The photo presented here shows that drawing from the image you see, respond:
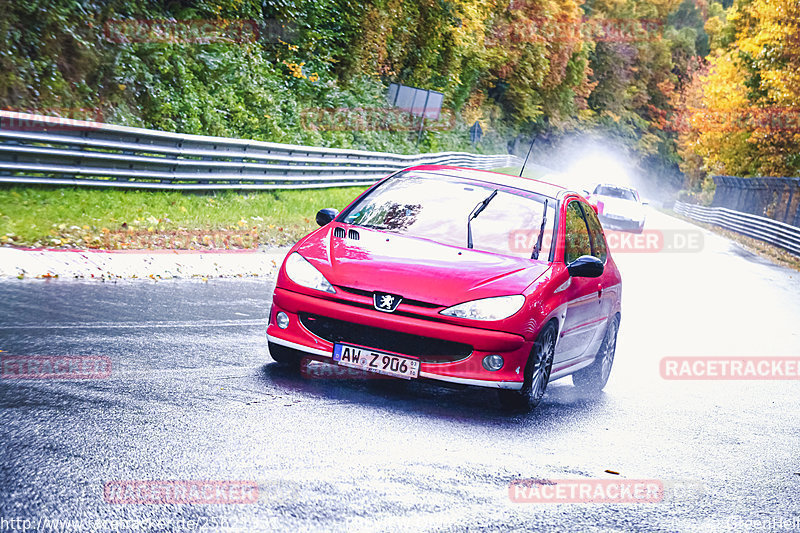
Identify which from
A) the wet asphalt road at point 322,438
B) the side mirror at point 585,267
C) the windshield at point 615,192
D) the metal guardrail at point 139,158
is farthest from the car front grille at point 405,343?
the windshield at point 615,192

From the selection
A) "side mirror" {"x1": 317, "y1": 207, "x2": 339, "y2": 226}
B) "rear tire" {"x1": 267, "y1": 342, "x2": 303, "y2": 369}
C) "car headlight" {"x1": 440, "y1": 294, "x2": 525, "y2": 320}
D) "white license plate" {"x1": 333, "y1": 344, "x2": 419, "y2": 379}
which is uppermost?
"side mirror" {"x1": 317, "y1": 207, "x2": 339, "y2": 226}

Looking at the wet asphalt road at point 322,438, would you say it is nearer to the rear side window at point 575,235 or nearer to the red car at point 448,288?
the red car at point 448,288

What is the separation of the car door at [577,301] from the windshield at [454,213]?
264 millimetres

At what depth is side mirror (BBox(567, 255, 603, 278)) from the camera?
6.87m

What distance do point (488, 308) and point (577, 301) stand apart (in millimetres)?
1271

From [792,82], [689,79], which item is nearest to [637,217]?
[792,82]

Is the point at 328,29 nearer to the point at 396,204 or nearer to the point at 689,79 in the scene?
the point at 396,204

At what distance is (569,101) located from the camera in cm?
7238

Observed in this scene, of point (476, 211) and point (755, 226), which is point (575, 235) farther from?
point (755, 226)

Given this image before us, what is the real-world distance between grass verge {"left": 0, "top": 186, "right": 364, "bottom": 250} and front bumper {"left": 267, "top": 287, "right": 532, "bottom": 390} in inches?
228

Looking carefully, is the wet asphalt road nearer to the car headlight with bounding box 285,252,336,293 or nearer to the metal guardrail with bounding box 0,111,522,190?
the car headlight with bounding box 285,252,336,293

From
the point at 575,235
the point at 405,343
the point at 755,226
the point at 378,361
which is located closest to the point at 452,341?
the point at 405,343

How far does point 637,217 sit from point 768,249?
266 inches

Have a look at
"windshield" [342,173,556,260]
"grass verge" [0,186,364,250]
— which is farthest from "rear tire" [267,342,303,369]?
"grass verge" [0,186,364,250]
